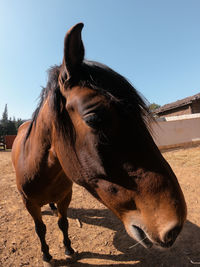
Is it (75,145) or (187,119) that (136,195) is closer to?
(75,145)

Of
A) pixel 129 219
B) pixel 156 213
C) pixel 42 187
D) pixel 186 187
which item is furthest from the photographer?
pixel 186 187

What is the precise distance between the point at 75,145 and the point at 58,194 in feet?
3.97

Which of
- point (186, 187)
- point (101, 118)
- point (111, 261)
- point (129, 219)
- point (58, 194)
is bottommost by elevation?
point (186, 187)

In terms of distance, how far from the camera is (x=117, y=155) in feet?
3.23

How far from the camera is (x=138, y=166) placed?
97 cm

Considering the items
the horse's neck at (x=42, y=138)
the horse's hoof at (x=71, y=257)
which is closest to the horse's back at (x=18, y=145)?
the horse's neck at (x=42, y=138)

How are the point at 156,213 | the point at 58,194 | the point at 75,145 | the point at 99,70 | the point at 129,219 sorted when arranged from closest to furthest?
the point at 156,213, the point at 129,219, the point at 75,145, the point at 99,70, the point at 58,194

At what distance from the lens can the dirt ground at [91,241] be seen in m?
Result: 2.24

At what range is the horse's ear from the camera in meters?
1.08

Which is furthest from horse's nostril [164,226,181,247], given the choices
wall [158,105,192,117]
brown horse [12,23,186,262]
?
wall [158,105,192,117]

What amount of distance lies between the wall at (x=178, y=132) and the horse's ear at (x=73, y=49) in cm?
1036

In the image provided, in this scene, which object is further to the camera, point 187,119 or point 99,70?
point 187,119

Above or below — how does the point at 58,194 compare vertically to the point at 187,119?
above

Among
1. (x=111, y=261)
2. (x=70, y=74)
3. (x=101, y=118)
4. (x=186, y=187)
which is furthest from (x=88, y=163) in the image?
(x=186, y=187)
